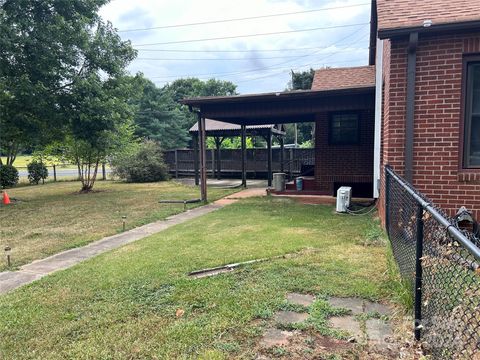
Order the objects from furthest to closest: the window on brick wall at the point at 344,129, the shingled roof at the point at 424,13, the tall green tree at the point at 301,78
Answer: the tall green tree at the point at 301,78
the window on brick wall at the point at 344,129
the shingled roof at the point at 424,13

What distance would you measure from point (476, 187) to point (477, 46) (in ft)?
6.19

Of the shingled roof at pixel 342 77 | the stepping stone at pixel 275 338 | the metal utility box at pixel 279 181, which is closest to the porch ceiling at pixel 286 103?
the shingled roof at pixel 342 77

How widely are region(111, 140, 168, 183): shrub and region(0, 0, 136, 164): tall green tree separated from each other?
6631 millimetres

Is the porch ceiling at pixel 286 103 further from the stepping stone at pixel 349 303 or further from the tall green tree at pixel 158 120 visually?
the tall green tree at pixel 158 120

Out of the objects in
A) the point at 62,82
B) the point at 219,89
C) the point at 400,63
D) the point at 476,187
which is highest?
the point at 219,89

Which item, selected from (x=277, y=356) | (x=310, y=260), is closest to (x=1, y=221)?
(x=310, y=260)

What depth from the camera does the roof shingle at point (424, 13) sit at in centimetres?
488

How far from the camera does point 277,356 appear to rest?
255cm

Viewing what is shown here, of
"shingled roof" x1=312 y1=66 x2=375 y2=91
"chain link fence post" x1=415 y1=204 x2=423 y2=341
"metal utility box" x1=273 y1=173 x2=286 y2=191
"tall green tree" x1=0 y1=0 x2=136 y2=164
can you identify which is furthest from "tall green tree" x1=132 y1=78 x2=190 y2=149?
"chain link fence post" x1=415 y1=204 x2=423 y2=341

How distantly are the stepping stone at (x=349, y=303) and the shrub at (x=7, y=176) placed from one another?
66.0 feet

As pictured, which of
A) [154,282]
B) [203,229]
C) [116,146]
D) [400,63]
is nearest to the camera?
[154,282]

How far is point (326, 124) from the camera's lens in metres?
11.3

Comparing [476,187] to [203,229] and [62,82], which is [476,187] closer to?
[203,229]

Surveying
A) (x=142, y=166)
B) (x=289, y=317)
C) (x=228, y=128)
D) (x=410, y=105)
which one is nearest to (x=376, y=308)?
(x=289, y=317)
